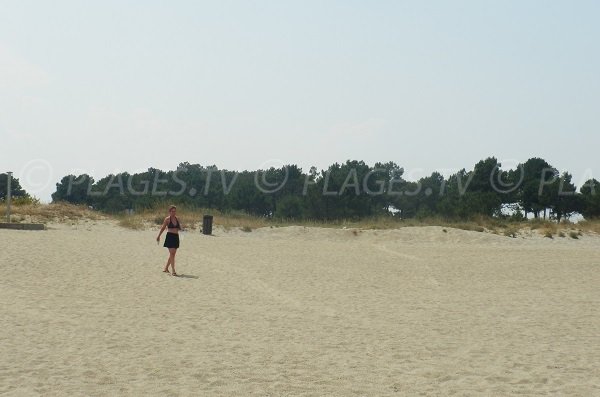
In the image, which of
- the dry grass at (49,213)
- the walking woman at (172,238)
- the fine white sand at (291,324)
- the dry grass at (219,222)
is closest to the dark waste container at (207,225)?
the dry grass at (219,222)

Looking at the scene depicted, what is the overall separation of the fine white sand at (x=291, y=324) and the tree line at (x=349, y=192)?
25.9 meters

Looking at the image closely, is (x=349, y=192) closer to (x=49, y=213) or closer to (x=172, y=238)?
(x=49, y=213)

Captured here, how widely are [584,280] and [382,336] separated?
10005 millimetres

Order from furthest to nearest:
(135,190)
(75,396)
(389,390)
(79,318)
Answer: (135,190) < (79,318) < (389,390) < (75,396)

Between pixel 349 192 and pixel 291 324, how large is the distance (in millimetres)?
69904

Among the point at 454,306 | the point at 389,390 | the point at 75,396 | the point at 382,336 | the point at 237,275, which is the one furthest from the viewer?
the point at 237,275

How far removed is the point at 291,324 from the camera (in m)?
11.6

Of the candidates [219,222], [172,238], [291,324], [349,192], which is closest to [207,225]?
[219,222]

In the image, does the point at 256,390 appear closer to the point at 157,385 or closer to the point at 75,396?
the point at 157,385

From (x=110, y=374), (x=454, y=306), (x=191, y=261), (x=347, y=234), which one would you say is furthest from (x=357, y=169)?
(x=110, y=374)

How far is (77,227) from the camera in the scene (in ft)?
113

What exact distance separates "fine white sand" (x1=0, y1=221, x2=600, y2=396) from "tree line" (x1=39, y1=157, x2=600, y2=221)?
25933 mm

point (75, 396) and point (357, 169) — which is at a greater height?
point (357, 169)

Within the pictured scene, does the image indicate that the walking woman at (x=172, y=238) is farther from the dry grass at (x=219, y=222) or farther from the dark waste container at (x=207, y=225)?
the dry grass at (x=219, y=222)
